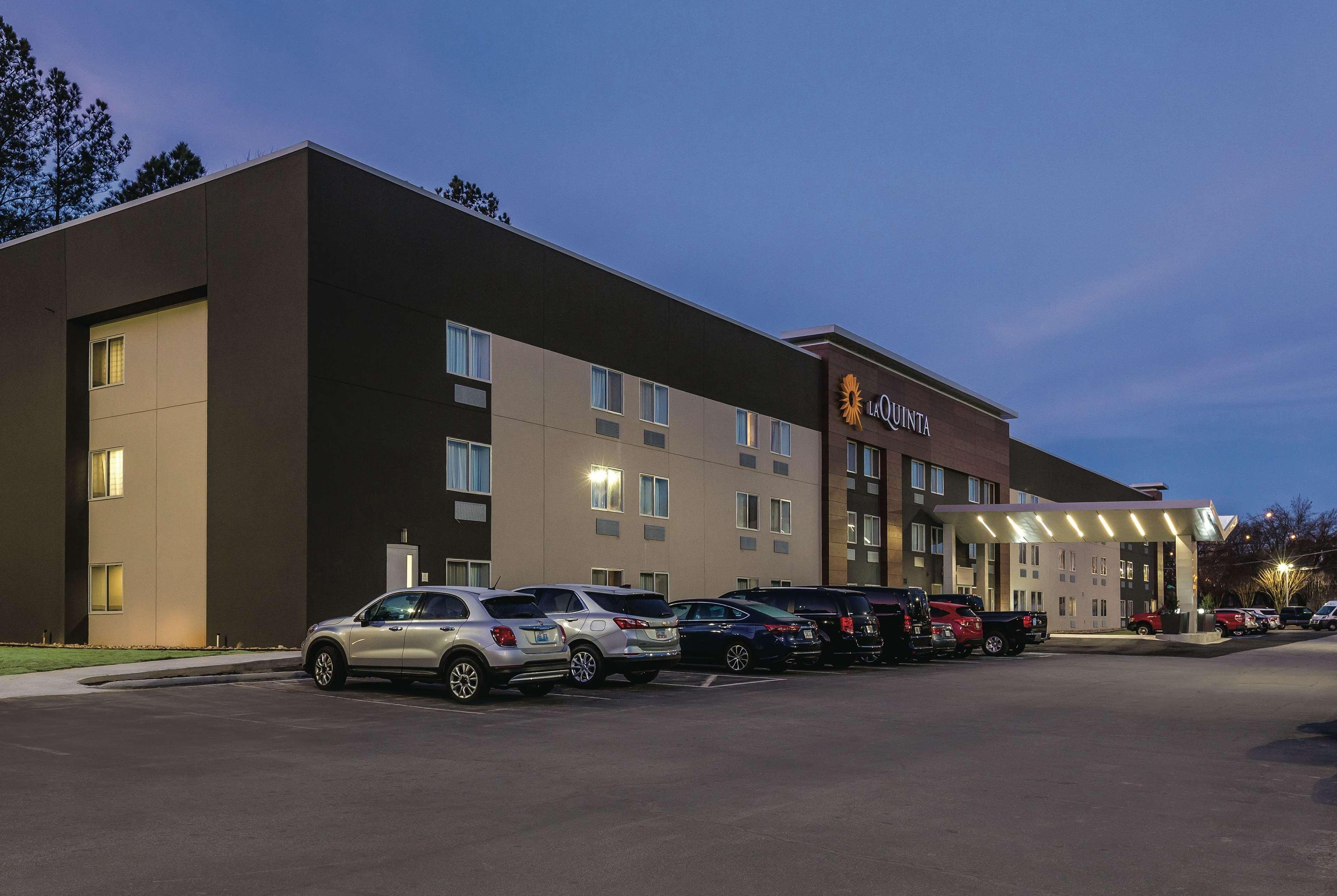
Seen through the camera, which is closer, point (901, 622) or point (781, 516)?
point (901, 622)

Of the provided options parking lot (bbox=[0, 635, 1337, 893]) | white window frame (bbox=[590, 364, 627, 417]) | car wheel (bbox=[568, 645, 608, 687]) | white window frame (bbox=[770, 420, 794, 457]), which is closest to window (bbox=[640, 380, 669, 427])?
white window frame (bbox=[590, 364, 627, 417])

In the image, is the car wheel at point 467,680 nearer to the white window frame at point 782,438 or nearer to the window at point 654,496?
the window at point 654,496

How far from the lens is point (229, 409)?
27.6 metres

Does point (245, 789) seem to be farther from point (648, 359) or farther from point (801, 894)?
point (648, 359)

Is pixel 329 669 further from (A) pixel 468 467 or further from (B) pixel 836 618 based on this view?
(A) pixel 468 467

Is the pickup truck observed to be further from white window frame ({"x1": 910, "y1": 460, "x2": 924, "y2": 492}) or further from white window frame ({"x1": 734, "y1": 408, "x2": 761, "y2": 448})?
white window frame ({"x1": 910, "y1": 460, "x2": 924, "y2": 492})

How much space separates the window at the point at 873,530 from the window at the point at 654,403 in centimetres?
1662

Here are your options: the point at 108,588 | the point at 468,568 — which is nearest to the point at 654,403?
the point at 468,568

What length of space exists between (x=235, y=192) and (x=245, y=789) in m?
21.5

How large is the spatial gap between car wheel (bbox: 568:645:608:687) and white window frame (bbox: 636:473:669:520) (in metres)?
17.0

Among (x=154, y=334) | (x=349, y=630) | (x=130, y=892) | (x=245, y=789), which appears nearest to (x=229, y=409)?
(x=154, y=334)

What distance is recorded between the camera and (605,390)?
35.8 m

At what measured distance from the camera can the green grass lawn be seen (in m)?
21.4

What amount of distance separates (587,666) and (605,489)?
15.7 meters
